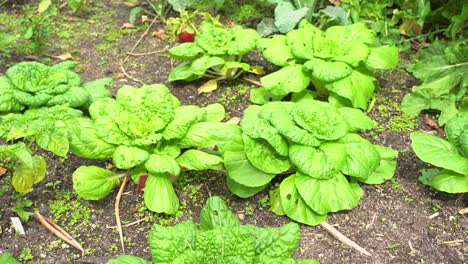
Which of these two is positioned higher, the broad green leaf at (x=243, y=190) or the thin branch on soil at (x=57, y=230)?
the broad green leaf at (x=243, y=190)

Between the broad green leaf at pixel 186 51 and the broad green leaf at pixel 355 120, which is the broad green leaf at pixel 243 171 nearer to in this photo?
the broad green leaf at pixel 355 120

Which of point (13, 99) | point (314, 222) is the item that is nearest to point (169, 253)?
point (314, 222)

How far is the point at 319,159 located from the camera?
299 cm

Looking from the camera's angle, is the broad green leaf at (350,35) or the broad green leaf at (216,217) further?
the broad green leaf at (350,35)

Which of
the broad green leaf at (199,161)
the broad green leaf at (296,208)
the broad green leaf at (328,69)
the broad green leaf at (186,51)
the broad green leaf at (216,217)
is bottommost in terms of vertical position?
the broad green leaf at (296,208)

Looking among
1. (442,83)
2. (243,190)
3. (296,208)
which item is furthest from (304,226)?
(442,83)

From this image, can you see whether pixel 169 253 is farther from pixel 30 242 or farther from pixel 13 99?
pixel 13 99

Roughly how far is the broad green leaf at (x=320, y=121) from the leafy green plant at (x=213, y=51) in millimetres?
1017

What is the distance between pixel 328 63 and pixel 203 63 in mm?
927

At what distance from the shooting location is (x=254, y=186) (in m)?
3.10

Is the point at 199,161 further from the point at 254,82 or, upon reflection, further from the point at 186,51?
the point at 254,82

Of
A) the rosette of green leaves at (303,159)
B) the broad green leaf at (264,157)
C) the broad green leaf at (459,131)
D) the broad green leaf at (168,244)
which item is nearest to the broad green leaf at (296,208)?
the rosette of green leaves at (303,159)

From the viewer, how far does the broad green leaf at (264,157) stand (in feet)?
10.1

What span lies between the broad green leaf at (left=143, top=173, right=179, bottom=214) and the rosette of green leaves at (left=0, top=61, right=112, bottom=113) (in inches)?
30.0
